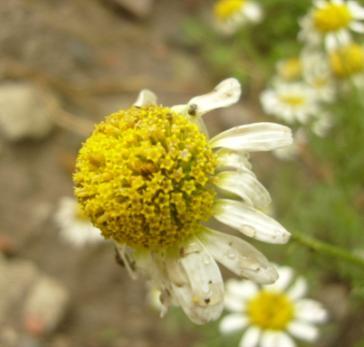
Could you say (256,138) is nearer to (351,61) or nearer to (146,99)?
(146,99)

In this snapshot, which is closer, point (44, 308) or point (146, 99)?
point (146, 99)

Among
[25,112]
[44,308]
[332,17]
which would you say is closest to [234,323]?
[332,17]

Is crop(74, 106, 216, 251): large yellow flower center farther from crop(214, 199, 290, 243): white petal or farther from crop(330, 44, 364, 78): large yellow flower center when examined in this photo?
crop(330, 44, 364, 78): large yellow flower center

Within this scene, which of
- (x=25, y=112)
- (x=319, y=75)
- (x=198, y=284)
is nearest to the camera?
(x=198, y=284)

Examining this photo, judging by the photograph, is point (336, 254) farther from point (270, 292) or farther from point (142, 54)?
point (142, 54)

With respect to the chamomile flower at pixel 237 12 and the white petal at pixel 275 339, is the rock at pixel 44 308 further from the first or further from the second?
the chamomile flower at pixel 237 12

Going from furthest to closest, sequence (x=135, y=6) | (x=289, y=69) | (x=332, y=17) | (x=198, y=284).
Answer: (x=135, y=6)
(x=289, y=69)
(x=332, y=17)
(x=198, y=284)
